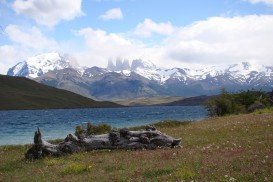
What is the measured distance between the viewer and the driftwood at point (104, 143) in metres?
28.1

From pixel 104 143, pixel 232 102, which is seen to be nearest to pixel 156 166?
pixel 104 143

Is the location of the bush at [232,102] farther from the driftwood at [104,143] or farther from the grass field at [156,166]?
the grass field at [156,166]

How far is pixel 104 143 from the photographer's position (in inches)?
1144

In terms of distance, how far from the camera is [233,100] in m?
80.2

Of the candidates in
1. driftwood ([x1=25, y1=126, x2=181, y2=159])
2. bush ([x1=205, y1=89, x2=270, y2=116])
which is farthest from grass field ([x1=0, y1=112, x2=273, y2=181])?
bush ([x1=205, y1=89, x2=270, y2=116])

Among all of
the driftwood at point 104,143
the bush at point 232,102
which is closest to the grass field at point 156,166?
the driftwood at point 104,143

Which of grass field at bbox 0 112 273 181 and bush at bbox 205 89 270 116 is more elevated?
bush at bbox 205 89 270 116

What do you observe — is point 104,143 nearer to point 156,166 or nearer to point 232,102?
point 156,166

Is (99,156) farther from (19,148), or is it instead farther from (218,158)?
(19,148)

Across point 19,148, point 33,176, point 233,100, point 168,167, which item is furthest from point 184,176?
point 233,100

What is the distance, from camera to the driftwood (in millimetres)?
28109

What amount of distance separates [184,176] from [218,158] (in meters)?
3.98

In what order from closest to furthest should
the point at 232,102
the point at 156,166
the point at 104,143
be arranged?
the point at 156,166 < the point at 104,143 < the point at 232,102

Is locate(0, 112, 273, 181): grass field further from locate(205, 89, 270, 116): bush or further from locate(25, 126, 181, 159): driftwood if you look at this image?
locate(205, 89, 270, 116): bush
